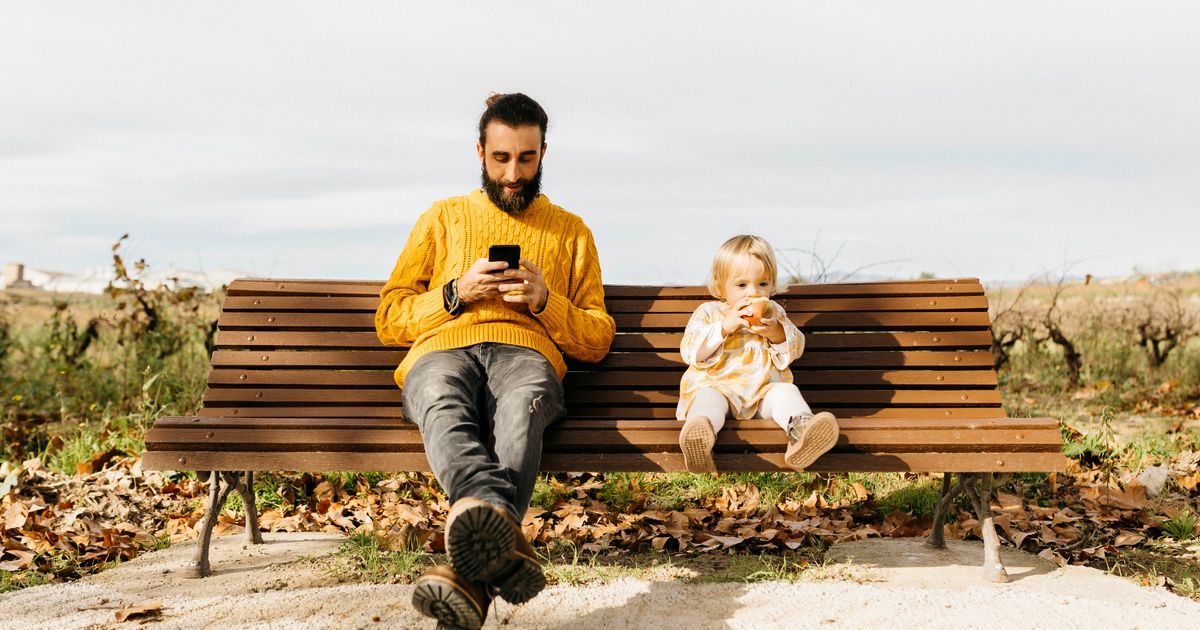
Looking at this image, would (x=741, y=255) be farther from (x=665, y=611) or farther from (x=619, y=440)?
(x=665, y=611)

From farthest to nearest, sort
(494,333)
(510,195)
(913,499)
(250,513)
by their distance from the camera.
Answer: (913,499) → (250,513) → (510,195) → (494,333)

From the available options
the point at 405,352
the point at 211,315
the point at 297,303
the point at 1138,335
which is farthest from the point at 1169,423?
the point at 211,315

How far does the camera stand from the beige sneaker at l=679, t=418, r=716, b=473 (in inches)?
139

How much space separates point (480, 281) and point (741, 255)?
1077 mm

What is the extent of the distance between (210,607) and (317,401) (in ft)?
3.88

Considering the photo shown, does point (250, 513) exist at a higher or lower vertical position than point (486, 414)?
lower

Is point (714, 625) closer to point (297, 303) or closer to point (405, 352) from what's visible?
→ point (405, 352)

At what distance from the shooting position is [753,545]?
14.3 ft

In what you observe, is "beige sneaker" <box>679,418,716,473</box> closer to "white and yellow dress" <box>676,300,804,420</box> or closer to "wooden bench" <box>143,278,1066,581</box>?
"wooden bench" <box>143,278,1066,581</box>

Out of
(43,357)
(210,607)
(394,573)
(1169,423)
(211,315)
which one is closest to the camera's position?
(210,607)

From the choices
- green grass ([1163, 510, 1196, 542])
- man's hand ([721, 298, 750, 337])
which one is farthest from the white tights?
green grass ([1163, 510, 1196, 542])

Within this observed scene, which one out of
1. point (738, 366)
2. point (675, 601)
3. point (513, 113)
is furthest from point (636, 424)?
point (513, 113)

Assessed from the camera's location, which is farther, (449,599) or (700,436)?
(700,436)

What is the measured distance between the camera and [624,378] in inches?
179
